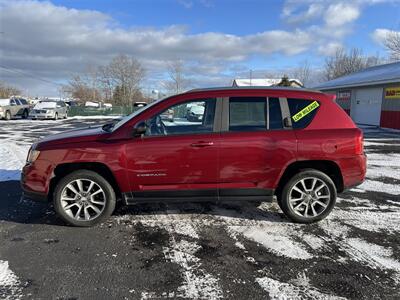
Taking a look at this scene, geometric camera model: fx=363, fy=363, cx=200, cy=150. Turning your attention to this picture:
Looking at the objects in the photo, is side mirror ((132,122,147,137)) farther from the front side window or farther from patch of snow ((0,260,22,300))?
patch of snow ((0,260,22,300))

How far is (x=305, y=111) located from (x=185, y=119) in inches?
65.1

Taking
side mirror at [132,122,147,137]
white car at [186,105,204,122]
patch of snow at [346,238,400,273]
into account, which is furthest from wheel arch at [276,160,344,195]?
side mirror at [132,122,147,137]

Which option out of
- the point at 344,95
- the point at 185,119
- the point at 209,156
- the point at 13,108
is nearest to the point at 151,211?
the point at 209,156

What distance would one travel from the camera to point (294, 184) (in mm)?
5004

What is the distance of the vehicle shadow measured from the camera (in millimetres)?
5246

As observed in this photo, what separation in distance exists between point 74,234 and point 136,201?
889mm

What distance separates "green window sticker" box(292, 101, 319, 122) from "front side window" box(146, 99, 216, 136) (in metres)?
1.14

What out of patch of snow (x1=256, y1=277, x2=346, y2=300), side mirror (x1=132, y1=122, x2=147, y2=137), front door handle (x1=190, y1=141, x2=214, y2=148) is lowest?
patch of snow (x1=256, y1=277, x2=346, y2=300)

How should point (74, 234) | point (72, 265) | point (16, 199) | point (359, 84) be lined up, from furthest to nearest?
point (359, 84) < point (16, 199) < point (74, 234) < point (72, 265)

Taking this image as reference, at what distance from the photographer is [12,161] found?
970 centimetres

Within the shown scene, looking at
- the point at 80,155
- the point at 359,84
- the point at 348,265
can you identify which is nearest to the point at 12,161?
the point at 80,155

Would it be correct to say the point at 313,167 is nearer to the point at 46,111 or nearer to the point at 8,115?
the point at 46,111

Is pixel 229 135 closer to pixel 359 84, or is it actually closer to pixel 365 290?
pixel 365 290

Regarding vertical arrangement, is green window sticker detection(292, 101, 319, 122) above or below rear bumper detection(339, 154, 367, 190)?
above
